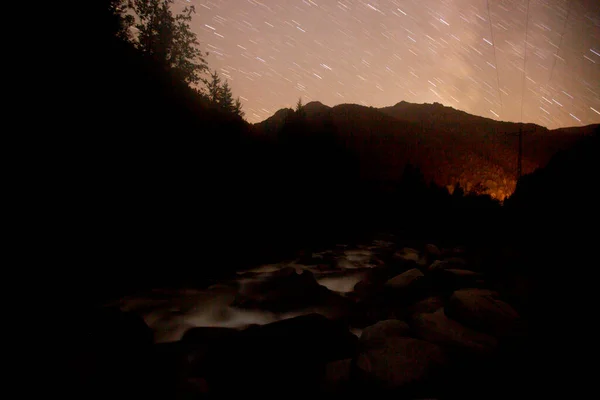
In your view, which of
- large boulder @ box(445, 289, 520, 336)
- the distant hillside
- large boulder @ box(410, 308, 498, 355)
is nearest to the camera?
large boulder @ box(410, 308, 498, 355)

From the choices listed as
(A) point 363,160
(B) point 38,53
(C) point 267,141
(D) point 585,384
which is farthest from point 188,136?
(A) point 363,160

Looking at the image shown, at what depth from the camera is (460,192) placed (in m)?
29.0

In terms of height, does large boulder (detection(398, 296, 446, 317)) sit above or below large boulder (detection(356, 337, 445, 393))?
below

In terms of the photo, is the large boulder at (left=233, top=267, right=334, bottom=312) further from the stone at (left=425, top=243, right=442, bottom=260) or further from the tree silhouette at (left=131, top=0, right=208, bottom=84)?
the tree silhouette at (left=131, top=0, right=208, bottom=84)

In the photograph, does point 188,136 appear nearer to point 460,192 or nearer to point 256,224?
point 256,224

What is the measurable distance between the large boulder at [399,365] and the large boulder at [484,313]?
99 centimetres

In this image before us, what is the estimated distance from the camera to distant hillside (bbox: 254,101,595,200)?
193ft

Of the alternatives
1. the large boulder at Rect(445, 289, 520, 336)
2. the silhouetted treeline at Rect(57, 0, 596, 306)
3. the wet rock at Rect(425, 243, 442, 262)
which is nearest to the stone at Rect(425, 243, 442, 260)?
the wet rock at Rect(425, 243, 442, 262)

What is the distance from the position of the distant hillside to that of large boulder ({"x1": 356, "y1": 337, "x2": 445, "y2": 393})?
164 ft

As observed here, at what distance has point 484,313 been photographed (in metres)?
3.71

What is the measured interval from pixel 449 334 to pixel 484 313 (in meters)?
0.65

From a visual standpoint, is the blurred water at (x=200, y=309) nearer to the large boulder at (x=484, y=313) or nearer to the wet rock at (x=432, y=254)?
the large boulder at (x=484, y=313)

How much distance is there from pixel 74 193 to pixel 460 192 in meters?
32.7

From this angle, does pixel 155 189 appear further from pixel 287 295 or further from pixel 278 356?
pixel 278 356
